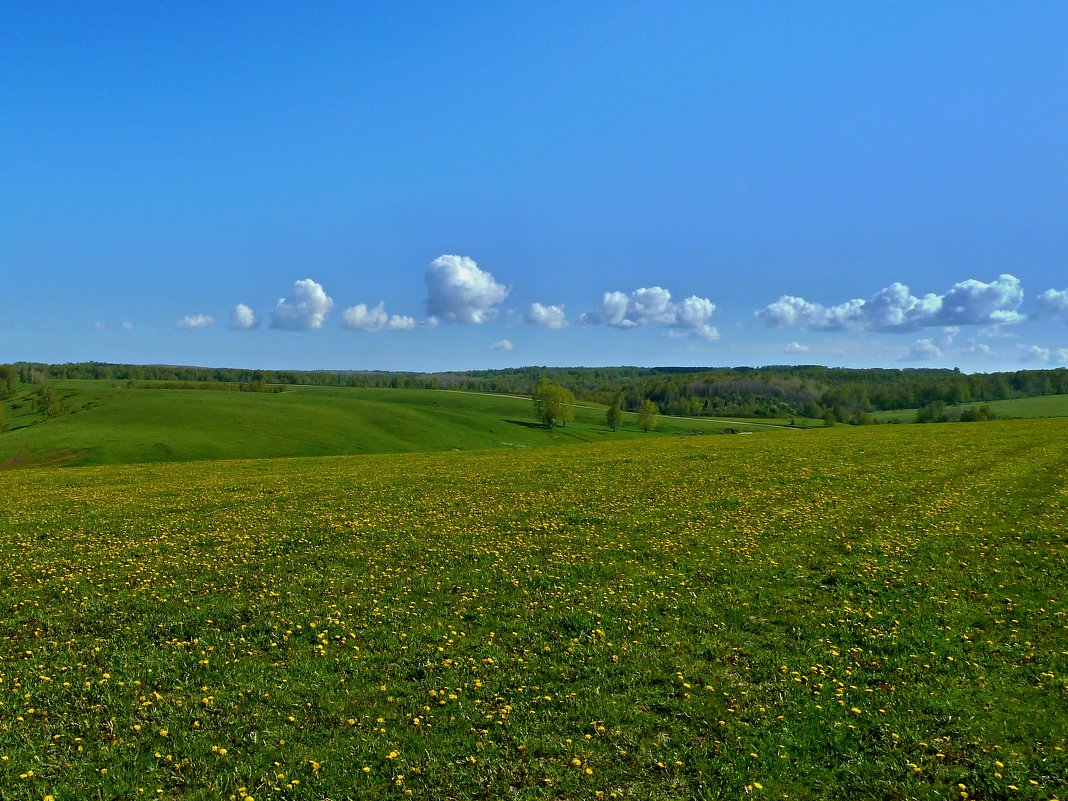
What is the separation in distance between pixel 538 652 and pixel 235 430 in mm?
130373

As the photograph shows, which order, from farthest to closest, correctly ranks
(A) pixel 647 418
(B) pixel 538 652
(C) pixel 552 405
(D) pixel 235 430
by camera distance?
(A) pixel 647 418
(C) pixel 552 405
(D) pixel 235 430
(B) pixel 538 652

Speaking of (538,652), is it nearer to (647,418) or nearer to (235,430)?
(235,430)

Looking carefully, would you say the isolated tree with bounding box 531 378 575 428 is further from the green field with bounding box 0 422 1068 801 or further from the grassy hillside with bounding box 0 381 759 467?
the green field with bounding box 0 422 1068 801

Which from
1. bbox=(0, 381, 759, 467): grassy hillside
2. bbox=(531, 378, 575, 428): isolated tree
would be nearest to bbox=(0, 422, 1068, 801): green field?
bbox=(0, 381, 759, 467): grassy hillside

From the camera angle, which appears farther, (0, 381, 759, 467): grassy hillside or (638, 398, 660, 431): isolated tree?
(638, 398, 660, 431): isolated tree

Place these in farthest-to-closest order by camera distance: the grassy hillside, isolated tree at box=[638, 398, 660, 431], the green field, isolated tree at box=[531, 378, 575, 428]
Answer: isolated tree at box=[638, 398, 660, 431]
isolated tree at box=[531, 378, 575, 428]
the grassy hillside
the green field

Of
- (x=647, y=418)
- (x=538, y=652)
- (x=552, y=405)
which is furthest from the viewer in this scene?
(x=647, y=418)

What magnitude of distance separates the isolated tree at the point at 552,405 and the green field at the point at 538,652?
148846 mm

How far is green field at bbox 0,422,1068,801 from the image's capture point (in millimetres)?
9094

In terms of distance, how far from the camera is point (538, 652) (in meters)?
13.2

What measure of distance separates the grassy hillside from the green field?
287ft

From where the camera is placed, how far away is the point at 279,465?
166ft

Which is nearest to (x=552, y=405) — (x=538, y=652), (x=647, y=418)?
(x=647, y=418)

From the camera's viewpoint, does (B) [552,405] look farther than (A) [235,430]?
Yes
